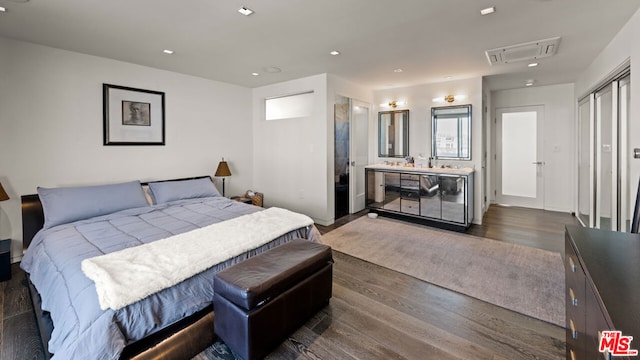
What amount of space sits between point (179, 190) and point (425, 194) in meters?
Result: 3.89

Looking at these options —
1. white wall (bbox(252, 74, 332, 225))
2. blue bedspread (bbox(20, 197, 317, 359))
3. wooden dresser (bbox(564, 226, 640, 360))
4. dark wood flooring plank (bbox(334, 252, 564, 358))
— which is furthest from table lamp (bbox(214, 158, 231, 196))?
wooden dresser (bbox(564, 226, 640, 360))

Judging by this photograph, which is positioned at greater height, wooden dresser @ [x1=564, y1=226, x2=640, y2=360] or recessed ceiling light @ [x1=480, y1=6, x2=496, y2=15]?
recessed ceiling light @ [x1=480, y1=6, x2=496, y2=15]

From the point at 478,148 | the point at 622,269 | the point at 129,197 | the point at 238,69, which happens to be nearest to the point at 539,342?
the point at 622,269

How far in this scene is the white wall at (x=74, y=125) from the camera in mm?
3090

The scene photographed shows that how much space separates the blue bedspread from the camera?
1.43m

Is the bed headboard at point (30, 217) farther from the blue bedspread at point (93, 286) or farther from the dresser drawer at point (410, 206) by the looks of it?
the dresser drawer at point (410, 206)

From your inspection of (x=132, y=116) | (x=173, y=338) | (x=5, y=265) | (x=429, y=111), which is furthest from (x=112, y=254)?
(x=429, y=111)

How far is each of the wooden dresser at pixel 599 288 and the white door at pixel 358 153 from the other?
385cm

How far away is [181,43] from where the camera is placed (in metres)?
3.16

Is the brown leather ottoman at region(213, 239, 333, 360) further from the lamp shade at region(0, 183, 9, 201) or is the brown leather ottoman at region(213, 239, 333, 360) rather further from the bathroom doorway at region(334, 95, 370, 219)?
the bathroom doorway at region(334, 95, 370, 219)

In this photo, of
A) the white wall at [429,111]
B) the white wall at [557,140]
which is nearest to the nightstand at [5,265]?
the white wall at [429,111]

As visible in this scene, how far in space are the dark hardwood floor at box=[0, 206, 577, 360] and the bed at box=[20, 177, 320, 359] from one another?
250mm

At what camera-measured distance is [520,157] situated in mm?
5887

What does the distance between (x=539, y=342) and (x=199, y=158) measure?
15.8 feet
